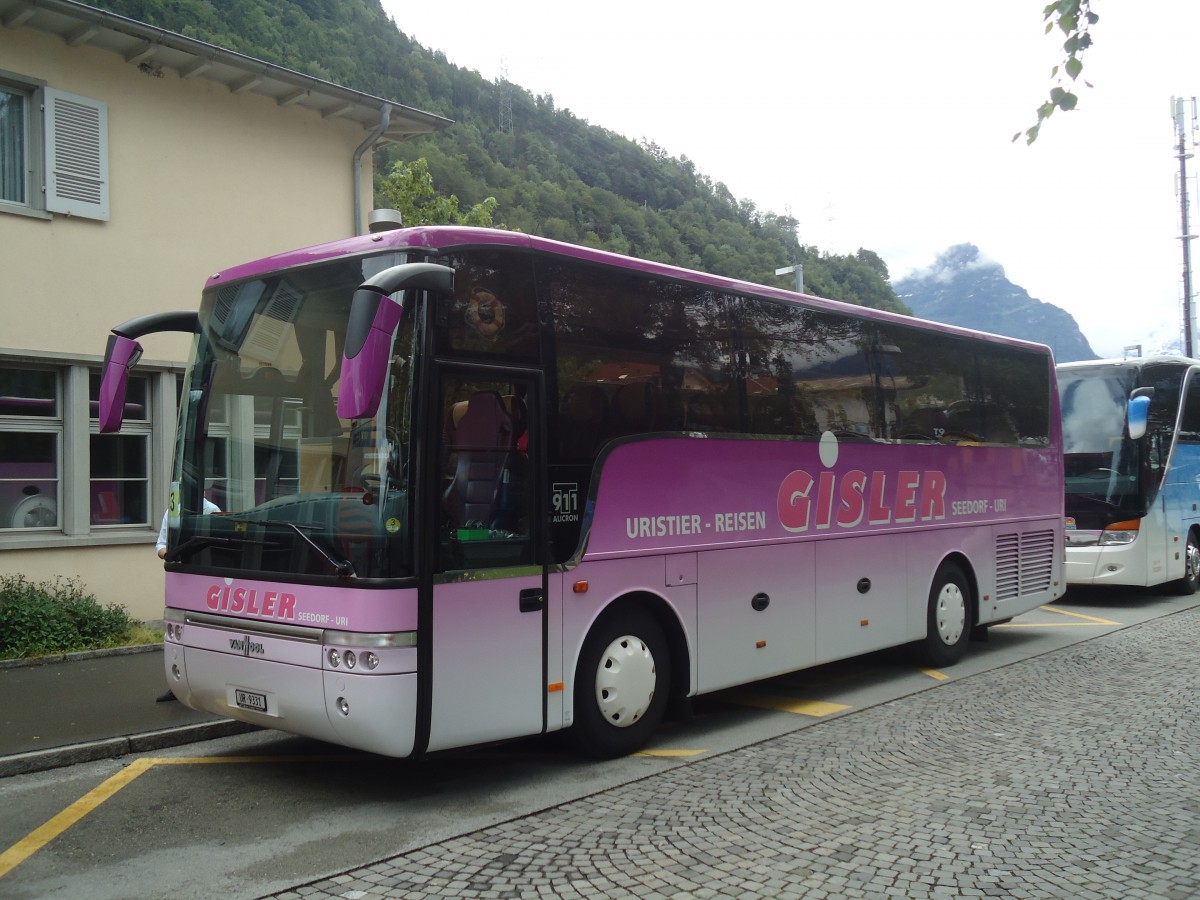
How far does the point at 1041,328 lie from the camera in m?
191

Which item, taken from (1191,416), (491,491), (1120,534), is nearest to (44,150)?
(491,491)

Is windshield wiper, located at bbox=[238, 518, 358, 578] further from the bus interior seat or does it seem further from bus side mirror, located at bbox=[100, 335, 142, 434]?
bus side mirror, located at bbox=[100, 335, 142, 434]

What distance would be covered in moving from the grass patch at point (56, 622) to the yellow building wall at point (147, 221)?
0.37 m

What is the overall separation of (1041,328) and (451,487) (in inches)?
8022

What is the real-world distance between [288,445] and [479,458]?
1124 mm

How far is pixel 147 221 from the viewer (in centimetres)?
1191

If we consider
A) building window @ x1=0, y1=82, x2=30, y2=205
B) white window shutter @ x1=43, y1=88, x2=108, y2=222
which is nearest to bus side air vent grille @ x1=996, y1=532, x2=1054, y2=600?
white window shutter @ x1=43, y1=88, x2=108, y2=222

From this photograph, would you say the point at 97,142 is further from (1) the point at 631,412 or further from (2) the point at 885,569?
(2) the point at 885,569

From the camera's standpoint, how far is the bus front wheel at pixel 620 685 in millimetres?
6582

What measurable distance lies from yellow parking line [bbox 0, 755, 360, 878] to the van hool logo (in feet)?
3.85

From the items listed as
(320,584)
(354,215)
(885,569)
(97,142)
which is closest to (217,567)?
(320,584)

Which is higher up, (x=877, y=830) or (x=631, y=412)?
(x=631, y=412)

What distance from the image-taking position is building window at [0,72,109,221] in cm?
1099

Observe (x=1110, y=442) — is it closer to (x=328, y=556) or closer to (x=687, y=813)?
(x=687, y=813)
